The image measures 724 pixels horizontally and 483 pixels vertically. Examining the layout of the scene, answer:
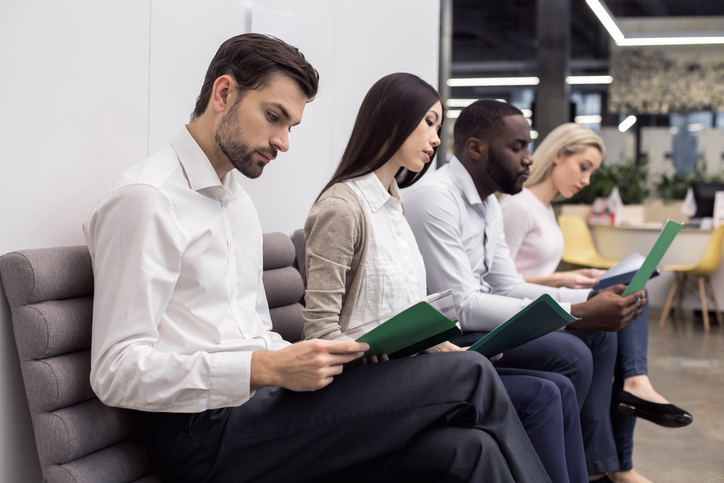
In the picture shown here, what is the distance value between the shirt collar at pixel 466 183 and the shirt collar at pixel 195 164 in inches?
44.5

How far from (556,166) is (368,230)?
1.60m

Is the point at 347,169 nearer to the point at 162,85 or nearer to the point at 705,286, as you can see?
the point at 162,85

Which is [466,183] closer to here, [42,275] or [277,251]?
[277,251]

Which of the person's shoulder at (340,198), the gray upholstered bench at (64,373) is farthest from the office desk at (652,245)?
the gray upholstered bench at (64,373)

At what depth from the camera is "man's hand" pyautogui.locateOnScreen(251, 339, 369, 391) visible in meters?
1.19

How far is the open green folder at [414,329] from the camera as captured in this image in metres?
1.16

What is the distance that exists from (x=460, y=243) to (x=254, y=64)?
1047 millimetres

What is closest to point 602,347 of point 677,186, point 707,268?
point 707,268

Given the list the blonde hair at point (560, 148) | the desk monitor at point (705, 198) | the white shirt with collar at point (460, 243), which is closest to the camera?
the white shirt with collar at point (460, 243)

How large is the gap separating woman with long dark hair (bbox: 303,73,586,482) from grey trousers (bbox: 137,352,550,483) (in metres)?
0.23

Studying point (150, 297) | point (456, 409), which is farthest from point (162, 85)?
point (456, 409)

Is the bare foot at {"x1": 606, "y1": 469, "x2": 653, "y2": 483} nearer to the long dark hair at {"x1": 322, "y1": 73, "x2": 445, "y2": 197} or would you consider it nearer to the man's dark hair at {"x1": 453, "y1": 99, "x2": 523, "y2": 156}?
the man's dark hair at {"x1": 453, "y1": 99, "x2": 523, "y2": 156}

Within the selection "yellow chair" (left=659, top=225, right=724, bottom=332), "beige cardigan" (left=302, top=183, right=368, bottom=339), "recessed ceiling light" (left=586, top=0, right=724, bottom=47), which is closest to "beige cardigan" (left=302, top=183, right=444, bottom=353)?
"beige cardigan" (left=302, top=183, right=368, bottom=339)

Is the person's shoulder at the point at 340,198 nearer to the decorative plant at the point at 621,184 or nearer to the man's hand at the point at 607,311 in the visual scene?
the man's hand at the point at 607,311
